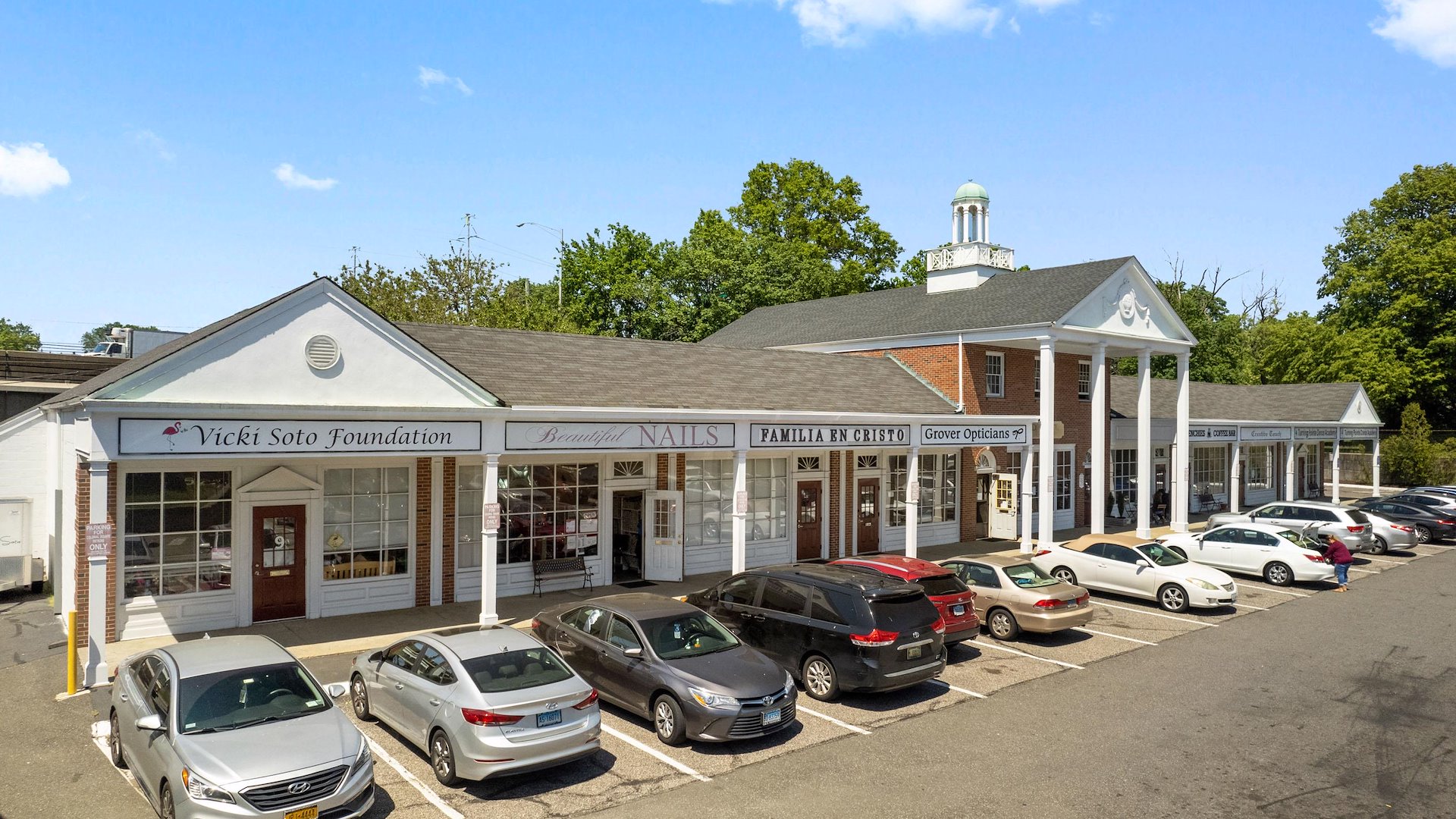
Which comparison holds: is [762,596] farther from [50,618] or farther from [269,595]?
[50,618]

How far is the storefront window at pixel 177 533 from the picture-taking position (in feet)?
47.8

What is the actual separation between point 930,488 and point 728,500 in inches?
289

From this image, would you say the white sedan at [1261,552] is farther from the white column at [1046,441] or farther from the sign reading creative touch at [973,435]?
the sign reading creative touch at [973,435]

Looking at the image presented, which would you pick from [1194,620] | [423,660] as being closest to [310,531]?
[423,660]

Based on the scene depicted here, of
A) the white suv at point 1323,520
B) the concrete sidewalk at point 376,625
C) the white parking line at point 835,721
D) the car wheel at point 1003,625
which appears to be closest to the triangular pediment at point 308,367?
the concrete sidewalk at point 376,625

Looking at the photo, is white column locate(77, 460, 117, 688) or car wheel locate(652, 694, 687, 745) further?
white column locate(77, 460, 117, 688)

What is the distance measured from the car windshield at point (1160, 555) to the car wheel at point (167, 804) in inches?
697

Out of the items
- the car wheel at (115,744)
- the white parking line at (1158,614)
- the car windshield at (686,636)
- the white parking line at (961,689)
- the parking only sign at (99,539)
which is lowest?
the white parking line at (1158,614)

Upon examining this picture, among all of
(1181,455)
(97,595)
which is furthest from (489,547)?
(1181,455)

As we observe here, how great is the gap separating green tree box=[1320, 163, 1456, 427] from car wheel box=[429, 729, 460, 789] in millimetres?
57290

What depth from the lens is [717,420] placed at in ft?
59.1

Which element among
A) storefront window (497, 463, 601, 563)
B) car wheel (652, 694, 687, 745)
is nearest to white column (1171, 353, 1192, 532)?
storefront window (497, 463, 601, 563)

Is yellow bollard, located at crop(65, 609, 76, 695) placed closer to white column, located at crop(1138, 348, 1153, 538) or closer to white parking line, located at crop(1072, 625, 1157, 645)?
white parking line, located at crop(1072, 625, 1157, 645)

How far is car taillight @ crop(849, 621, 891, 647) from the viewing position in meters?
11.7
